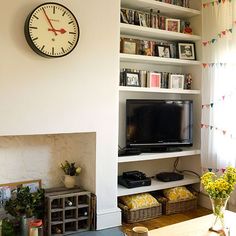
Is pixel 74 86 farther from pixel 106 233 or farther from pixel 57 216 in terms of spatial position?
pixel 106 233

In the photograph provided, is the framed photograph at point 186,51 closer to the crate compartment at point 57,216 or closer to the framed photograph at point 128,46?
the framed photograph at point 128,46

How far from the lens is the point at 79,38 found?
2838 millimetres

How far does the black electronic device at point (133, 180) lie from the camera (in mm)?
3297

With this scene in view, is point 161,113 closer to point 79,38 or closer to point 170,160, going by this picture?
point 170,160

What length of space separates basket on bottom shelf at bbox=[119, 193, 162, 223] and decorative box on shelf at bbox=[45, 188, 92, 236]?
430 millimetres

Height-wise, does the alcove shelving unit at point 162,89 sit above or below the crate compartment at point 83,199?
above

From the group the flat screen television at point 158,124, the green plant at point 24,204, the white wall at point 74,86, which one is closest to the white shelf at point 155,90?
the flat screen television at point 158,124

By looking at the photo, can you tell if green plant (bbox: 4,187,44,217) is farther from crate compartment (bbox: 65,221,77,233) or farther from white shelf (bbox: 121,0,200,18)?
white shelf (bbox: 121,0,200,18)

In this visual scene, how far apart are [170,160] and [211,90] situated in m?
1.11

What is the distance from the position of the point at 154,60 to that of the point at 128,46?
13.6 inches

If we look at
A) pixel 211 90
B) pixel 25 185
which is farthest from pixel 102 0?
pixel 25 185

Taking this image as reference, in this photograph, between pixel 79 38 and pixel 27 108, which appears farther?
pixel 79 38

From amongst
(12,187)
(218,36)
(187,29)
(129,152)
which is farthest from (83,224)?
(187,29)

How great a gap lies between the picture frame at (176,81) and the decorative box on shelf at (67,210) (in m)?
1.63
